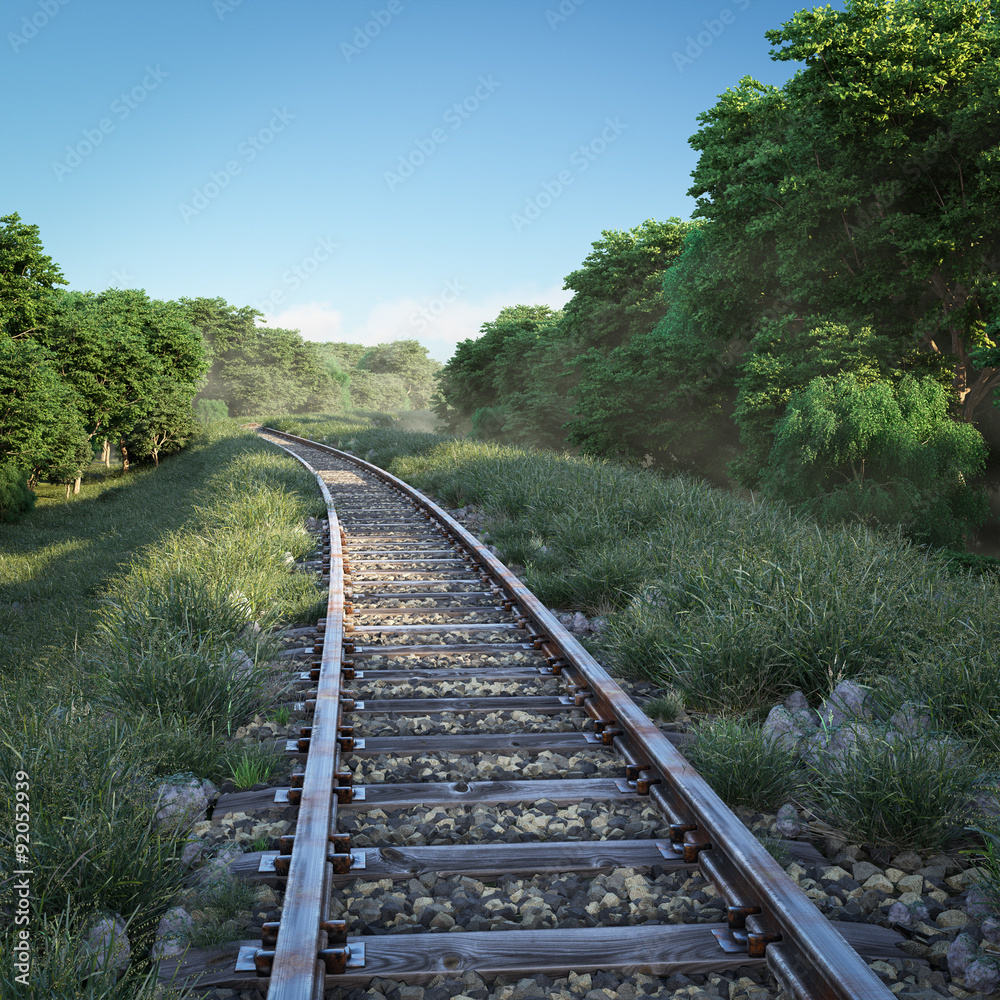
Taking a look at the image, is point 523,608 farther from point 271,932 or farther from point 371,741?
point 271,932

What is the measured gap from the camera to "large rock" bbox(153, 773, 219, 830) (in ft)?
9.98

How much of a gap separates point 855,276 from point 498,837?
17.2 meters

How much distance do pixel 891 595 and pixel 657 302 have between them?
22764mm

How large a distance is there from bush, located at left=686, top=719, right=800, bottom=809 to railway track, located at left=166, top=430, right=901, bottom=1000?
20cm

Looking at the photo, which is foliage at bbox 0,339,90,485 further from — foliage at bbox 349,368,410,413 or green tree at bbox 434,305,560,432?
foliage at bbox 349,368,410,413

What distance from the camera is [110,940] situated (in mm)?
2309

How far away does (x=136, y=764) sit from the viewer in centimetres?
306

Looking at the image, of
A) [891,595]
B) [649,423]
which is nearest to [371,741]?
[891,595]

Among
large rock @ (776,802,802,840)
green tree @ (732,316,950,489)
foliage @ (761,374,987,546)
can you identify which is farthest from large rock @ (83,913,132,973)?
green tree @ (732,316,950,489)

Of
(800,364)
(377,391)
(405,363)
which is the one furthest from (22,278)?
(405,363)

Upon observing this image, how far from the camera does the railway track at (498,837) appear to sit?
2.34 m

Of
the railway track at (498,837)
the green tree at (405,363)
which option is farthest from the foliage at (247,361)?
the railway track at (498,837)

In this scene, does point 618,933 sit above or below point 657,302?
below

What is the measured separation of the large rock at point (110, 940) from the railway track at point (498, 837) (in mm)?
283
